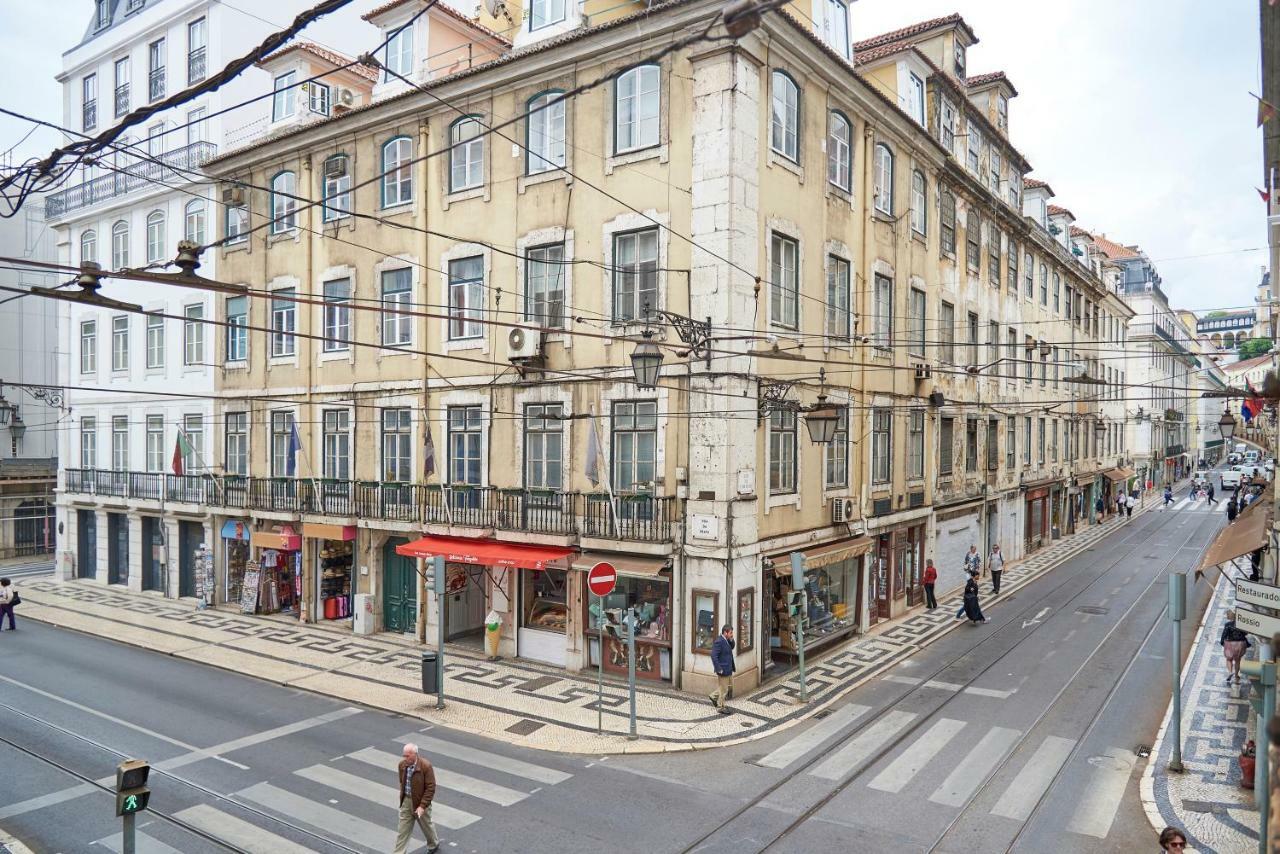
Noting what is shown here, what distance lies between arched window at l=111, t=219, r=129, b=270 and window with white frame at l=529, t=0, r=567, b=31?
61.6 feet

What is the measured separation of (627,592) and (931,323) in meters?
13.7

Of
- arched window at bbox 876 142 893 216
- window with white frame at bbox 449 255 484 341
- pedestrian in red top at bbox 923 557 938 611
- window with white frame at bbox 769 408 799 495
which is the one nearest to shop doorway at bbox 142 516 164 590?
window with white frame at bbox 449 255 484 341

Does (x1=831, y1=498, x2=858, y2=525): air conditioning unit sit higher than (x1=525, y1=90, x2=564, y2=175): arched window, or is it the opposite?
(x1=525, y1=90, x2=564, y2=175): arched window

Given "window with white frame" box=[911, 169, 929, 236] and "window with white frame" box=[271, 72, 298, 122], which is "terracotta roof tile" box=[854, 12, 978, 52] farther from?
"window with white frame" box=[271, 72, 298, 122]

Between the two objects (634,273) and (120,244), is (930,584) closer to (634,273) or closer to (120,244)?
(634,273)

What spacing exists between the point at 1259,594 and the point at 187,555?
28931 millimetres

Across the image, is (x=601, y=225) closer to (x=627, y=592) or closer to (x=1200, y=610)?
(x=627, y=592)

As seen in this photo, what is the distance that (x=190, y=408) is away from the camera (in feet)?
90.7

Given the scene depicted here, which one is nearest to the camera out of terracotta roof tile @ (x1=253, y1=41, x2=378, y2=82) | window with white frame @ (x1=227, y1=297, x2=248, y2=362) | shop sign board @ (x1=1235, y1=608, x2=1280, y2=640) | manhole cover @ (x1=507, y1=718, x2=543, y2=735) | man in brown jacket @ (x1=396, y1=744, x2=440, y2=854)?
man in brown jacket @ (x1=396, y1=744, x2=440, y2=854)

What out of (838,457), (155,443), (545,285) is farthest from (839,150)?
(155,443)

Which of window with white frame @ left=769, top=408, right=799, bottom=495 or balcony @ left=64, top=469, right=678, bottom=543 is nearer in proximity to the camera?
balcony @ left=64, top=469, right=678, bottom=543

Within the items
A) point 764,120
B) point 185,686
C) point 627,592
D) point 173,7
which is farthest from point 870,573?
point 173,7

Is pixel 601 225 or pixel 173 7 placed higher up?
pixel 173 7

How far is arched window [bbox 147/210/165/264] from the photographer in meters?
28.3
